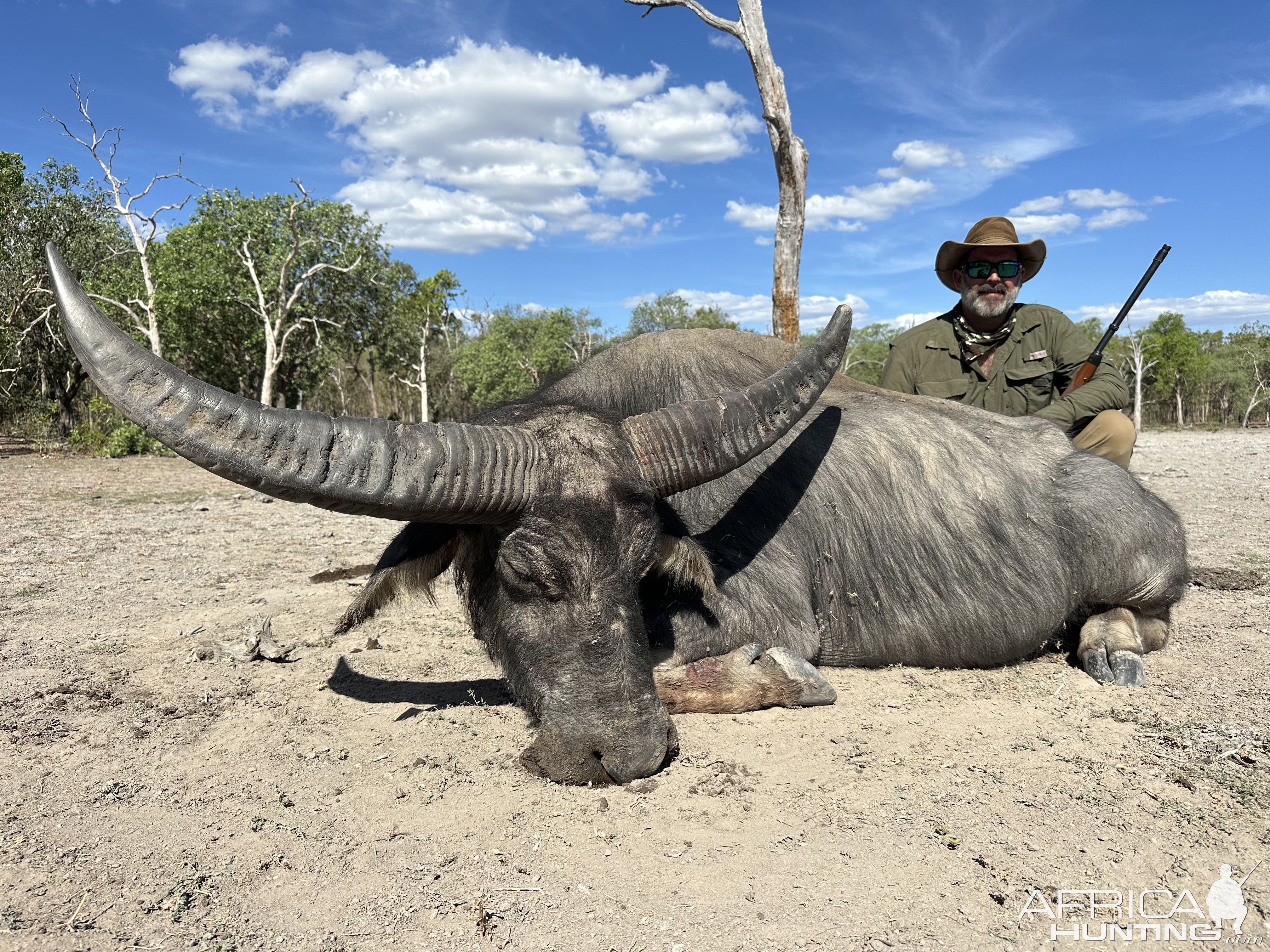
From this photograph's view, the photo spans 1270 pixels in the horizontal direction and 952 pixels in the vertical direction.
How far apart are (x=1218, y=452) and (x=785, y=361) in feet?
76.7

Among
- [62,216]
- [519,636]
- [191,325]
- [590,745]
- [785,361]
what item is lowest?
[590,745]

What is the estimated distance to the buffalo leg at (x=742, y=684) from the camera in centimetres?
379

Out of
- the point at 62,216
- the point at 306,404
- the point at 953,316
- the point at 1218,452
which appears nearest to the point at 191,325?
the point at 62,216

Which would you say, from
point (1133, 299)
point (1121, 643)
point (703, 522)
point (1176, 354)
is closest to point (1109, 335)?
point (1133, 299)

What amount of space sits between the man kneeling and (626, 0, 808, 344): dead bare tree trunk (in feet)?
15.9

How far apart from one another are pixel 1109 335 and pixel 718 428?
19.4 feet

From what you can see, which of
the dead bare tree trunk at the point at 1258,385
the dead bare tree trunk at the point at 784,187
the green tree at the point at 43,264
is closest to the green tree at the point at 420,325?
the green tree at the point at 43,264

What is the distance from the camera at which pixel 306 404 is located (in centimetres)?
5259

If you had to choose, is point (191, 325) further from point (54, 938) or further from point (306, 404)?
point (54, 938)

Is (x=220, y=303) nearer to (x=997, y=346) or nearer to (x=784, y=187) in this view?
(x=784, y=187)

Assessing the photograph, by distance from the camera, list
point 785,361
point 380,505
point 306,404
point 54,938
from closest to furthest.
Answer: point 54,938
point 380,505
point 785,361
point 306,404

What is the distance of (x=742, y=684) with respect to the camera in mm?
3832

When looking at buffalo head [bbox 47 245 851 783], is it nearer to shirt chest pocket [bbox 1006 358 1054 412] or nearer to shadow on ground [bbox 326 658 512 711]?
shadow on ground [bbox 326 658 512 711]

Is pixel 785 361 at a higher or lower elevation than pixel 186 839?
higher
